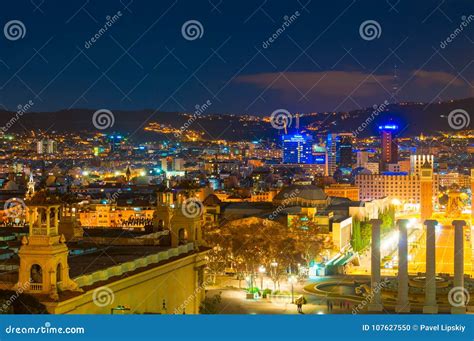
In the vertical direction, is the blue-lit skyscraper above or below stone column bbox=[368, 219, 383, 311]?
above

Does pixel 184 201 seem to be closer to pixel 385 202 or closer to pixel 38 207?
pixel 38 207

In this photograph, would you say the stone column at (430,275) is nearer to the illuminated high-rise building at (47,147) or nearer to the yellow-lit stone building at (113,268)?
the yellow-lit stone building at (113,268)

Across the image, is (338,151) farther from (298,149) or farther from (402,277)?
(402,277)

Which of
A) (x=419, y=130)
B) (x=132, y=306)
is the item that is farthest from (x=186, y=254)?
(x=419, y=130)

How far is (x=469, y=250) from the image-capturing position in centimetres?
2272

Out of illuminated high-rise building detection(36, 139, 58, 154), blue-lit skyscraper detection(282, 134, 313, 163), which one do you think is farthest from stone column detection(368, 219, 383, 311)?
blue-lit skyscraper detection(282, 134, 313, 163)

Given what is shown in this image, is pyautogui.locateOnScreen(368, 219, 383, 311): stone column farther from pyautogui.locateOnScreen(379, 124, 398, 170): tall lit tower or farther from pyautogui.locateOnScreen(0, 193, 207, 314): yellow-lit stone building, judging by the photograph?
pyautogui.locateOnScreen(379, 124, 398, 170): tall lit tower

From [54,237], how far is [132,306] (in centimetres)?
145

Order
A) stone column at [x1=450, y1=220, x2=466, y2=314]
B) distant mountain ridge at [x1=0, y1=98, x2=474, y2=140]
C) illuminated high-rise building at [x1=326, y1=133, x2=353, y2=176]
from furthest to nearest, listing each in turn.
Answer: illuminated high-rise building at [x1=326, y1=133, x2=353, y2=176]
distant mountain ridge at [x1=0, y1=98, x2=474, y2=140]
stone column at [x1=450, y1=220, x2=466, y2=314]

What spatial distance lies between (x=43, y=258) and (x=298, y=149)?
50.9 metres

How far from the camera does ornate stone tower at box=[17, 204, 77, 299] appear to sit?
6.10 metres

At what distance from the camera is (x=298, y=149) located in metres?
56.7

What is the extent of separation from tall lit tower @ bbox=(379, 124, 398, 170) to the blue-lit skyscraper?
14.9 ft

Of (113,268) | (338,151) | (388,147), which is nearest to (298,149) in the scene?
(338,151)
